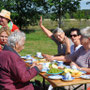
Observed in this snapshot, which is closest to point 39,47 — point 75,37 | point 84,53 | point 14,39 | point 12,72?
point 75,37

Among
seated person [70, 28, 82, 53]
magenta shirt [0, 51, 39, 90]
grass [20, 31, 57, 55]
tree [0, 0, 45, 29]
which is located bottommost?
grass [20, 31, 57, 55]

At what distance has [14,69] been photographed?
2.08 meters

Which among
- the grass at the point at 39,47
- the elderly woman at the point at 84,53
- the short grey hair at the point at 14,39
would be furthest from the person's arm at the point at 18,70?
the grass at the point at 39,47

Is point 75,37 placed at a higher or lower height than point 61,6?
lower

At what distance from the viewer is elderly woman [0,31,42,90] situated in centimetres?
208

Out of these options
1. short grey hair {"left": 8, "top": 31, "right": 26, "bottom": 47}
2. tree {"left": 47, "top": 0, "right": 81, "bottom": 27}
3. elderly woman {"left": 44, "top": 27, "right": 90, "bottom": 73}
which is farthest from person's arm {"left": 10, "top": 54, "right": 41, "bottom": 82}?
tree {"left": 47, "top": 0, "right": 81, "bottom": 27}

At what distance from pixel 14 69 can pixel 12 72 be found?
0.20 feet

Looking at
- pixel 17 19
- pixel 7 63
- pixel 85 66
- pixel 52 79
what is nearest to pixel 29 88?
pixel 52 79

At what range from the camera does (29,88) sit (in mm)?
2330

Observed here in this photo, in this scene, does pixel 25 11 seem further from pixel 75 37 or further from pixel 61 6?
pixel 75 37

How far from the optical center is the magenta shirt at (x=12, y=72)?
2.08 metres

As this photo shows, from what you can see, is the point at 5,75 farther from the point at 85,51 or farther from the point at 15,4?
the point at 15,4

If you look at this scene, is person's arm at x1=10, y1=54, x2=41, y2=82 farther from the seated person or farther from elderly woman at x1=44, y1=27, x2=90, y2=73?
the seated person

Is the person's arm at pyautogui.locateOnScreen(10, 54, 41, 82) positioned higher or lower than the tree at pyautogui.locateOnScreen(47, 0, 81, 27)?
lower
